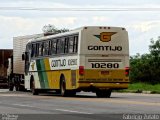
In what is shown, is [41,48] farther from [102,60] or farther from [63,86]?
[102,60]

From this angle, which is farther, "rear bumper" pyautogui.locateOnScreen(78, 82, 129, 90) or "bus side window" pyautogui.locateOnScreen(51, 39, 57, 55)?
"bus side window" pyautogui.locateOnScreen(51, 39, 57, 55)

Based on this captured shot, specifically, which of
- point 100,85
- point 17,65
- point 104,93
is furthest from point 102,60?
point 17,65

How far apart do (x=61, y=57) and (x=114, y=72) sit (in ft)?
10.9

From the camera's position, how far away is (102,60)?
100ft

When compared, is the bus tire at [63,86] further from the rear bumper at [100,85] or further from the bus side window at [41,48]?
the bus side window at [41,48]

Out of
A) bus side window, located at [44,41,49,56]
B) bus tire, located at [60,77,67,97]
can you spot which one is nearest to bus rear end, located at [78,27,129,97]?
bus tire, located at [60,77,67,97]

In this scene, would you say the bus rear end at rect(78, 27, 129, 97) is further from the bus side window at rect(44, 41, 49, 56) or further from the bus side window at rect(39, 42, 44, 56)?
the bus side window at rect(39, 42, 44, 56)

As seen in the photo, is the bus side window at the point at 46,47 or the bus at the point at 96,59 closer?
the bus at the point at 96,59

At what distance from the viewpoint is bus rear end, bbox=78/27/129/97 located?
30391 millimetres

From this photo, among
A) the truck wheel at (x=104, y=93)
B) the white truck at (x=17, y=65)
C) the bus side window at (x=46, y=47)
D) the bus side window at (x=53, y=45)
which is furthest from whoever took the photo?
the white truck at (x=17, y=65)

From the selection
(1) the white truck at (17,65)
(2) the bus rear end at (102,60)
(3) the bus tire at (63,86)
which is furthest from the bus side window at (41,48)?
(2) the bus rear end at (102,60)

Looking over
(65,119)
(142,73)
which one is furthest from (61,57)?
(142,73)

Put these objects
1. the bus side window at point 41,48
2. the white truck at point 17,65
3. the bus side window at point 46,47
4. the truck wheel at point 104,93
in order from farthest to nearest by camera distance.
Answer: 1. the white truck at point 17,65
2. the bus side window at point 41,48
3. the bus side window at point 46,47
4. the truck wheel at point 104,93

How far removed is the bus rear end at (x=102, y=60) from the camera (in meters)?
30.4
